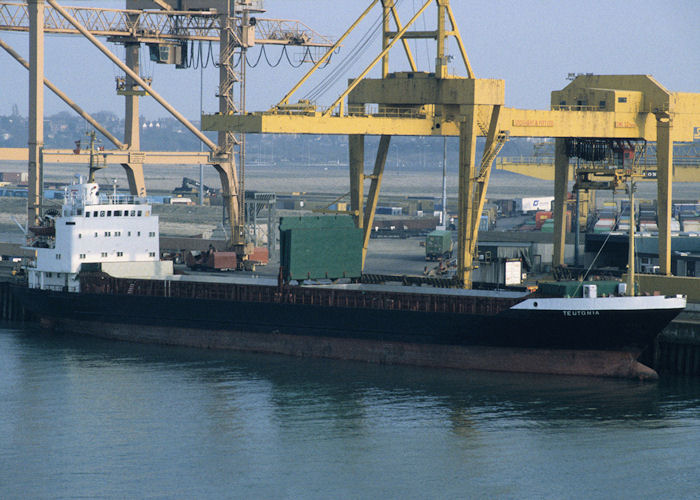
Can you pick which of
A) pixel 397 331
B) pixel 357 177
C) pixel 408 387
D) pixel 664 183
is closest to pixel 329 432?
pixel 408 387

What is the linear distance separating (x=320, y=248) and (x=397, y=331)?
4.82 meters

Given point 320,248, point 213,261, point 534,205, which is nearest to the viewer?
point 320,248

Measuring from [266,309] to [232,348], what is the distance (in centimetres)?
203

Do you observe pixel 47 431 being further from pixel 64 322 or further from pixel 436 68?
pixel 436 68

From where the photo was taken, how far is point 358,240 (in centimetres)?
4331

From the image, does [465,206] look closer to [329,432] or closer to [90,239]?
[90,239]

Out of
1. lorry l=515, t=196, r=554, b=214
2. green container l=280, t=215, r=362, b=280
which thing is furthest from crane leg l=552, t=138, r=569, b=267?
lorry l=515, t=196, r=554, b=214

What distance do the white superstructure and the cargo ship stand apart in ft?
0.15

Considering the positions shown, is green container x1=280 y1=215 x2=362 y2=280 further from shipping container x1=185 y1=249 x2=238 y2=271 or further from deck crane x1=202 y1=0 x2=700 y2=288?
shipping container x1=185 y1=249 x2=238 y2=271

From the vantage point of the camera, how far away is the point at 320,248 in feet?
139

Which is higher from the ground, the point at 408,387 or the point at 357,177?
the point at 357,177

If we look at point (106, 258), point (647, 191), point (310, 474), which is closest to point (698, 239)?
point (106, 258)

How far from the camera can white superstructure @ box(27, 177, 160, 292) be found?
4609 centimetres

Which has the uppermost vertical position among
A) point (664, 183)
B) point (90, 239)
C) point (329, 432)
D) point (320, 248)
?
point (664, 183)
